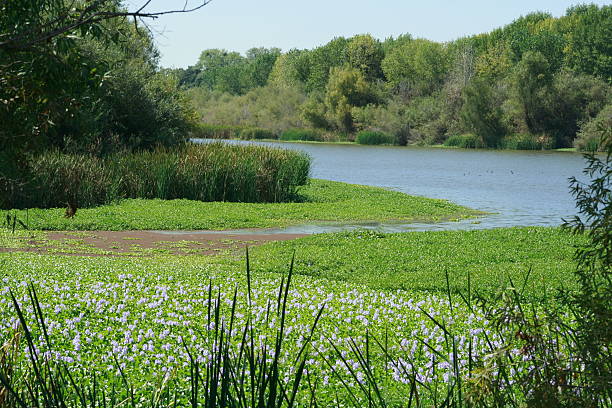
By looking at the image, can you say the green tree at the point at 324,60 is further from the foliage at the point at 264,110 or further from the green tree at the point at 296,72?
the foliage at the point at 264,110

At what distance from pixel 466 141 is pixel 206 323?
66340 mm

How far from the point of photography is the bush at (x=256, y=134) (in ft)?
271

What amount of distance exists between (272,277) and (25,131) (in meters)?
5.47

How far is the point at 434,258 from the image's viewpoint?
516 inches

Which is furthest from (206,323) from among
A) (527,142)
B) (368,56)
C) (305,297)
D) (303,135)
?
(368,56)

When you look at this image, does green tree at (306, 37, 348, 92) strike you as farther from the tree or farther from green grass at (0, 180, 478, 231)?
the tree

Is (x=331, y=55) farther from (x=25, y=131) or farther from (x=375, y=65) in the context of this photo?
(x=25, y=131)

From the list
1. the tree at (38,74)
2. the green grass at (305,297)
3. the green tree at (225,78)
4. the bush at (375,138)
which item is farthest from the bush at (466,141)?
the tree at (38,74)

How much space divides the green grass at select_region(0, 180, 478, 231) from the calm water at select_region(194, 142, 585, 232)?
130 cm

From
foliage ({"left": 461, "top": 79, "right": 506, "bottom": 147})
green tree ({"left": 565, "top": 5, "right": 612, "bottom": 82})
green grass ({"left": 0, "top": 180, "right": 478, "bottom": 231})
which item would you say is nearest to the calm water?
green grass ({"left": 0, "top": 180, "right": 478, "bottom": 231})

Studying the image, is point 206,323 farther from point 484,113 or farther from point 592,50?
point 592,50

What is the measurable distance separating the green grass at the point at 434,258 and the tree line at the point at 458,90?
1791 inches

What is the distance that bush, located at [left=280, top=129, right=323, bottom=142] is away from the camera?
3386 inches

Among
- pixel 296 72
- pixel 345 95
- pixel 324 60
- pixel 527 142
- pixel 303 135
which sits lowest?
pixel 303 135
